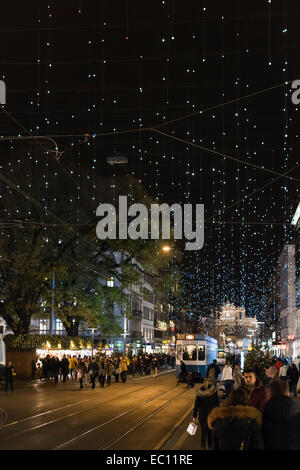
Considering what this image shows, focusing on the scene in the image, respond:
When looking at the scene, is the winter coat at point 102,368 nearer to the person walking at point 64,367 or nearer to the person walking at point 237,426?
the person walking at point 64,367

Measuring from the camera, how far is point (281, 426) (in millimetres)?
7516

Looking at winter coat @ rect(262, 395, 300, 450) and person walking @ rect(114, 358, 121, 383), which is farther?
person walking @ rect(114, 358, 121, 383)

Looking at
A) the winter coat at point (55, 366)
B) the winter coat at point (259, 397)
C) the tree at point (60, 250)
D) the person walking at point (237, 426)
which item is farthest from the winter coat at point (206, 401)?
the winter coat at point (55, 366)

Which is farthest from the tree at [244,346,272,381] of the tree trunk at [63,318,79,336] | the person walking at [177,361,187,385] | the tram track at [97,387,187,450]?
the tree trunk at [63,318,79,336]

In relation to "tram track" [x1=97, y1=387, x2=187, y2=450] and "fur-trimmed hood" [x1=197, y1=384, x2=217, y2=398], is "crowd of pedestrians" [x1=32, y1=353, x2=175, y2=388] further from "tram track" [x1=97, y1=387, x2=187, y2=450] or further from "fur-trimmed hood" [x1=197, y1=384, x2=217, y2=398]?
"fur-trimmed hood" [x1=197, y1=384, x2=217, y2=398]

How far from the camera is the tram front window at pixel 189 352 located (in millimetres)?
46375

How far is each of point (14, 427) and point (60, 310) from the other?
26333 mm

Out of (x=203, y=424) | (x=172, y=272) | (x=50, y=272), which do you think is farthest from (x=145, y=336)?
(x=203, y=424)

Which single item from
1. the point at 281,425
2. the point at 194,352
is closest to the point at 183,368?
the point at 194,352

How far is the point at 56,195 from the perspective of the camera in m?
41.8

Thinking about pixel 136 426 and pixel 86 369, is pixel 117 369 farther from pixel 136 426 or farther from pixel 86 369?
pixel 136 426

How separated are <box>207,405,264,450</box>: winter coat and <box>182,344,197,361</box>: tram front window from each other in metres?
39.2

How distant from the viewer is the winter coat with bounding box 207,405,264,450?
285 inches

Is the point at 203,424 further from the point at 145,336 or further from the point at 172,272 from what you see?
the point at 145,336
